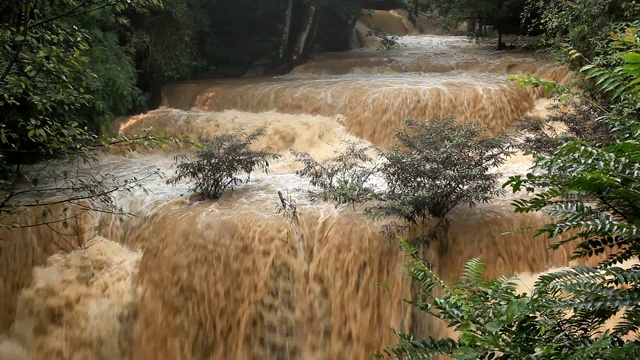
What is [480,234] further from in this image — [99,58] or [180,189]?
[99,58]

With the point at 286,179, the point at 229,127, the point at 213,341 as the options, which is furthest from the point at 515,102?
the point at 213,341

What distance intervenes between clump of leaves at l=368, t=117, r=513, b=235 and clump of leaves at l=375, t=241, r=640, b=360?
3.00m

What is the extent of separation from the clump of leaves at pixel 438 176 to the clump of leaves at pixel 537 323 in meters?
3.00

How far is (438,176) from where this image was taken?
5.32 m

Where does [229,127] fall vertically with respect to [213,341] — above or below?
above

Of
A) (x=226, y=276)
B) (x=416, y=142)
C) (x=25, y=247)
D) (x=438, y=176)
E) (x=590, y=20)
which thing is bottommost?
(x=226, y=276)

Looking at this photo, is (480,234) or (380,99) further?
(380,99)

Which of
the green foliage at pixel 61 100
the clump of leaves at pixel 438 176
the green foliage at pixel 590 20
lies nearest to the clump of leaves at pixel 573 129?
the green foliage at pixel 590 20

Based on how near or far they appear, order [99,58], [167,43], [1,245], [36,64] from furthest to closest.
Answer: [167,43] < [99,58] < [1,245] < [36,64]

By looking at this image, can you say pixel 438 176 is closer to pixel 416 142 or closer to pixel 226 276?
pixel 416 142

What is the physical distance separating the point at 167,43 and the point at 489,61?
21.8 ft

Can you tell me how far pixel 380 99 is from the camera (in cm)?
877

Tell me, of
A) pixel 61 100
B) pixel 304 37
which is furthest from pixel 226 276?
pixel 304 37

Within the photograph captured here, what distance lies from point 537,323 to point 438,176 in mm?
3340
